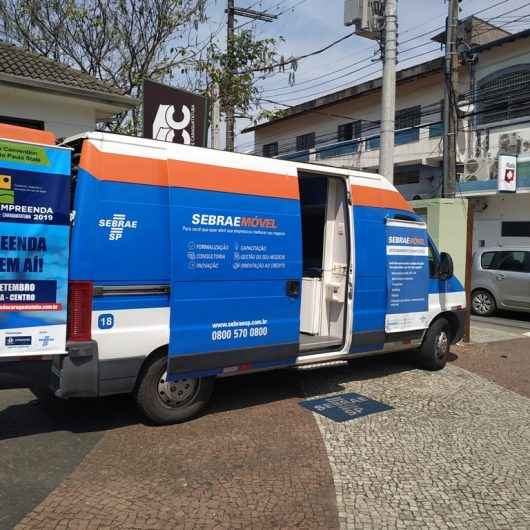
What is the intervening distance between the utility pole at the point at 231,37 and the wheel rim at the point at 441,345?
37.2ft

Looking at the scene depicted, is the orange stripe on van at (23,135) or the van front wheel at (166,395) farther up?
the orange stripe on van at (23,135)

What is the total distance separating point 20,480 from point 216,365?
70.9 inches

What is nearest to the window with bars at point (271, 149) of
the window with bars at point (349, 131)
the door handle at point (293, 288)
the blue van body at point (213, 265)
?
the window with bars at point (349, 131)

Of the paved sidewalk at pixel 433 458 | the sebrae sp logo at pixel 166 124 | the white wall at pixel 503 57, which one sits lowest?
the paved sidewalk at pixel 433 458

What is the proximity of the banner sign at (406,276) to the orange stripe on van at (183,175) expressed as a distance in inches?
66.4

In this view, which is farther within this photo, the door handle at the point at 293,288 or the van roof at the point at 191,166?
the door handle at the point at 293,288

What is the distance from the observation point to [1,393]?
576cm

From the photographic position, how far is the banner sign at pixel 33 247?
13.4ft

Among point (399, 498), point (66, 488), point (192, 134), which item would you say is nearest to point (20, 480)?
point (66, 488)

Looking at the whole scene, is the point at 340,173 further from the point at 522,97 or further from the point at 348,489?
the point at 522,97

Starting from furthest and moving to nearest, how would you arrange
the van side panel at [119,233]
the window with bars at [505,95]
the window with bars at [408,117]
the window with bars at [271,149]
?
1. the window with bars at [271,149]
2. the window with bars at [408,117]
3. the window with bars at [505,95]
4. the van side panel at [119,233]

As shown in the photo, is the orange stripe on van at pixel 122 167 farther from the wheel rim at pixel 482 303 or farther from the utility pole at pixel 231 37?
the utility pole at pixel 231 37

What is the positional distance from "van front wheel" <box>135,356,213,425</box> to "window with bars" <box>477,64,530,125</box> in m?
17.7

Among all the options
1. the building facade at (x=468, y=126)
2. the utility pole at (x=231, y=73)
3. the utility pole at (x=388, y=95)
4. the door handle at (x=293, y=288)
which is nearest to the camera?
the door handle at (x=293, y=288)
